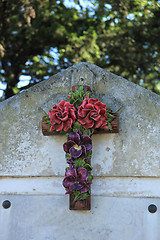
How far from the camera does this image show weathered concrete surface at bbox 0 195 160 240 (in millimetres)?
2467

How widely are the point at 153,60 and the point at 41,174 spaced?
5.26m

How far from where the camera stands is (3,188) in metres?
2.80

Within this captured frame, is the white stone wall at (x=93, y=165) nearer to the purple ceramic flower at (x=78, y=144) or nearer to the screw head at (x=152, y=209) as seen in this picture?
the screw head at (x=152, y=209)

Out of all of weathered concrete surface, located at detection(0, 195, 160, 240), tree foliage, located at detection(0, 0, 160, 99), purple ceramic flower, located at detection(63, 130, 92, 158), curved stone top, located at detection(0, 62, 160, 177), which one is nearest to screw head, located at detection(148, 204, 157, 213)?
weathered concrete surface, located at detection(0, 195, 160, 240)

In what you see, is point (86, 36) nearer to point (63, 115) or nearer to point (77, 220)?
point (63, 115)

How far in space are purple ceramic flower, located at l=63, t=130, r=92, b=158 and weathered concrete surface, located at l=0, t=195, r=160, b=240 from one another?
399 millimetres

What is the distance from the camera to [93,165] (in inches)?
105

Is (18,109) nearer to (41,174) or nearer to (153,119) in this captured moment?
(41,174)

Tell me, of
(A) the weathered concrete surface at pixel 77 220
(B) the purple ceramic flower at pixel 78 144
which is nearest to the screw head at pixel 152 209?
(A) the weathered concrete surface at pixel 77 220

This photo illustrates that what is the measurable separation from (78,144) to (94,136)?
0.71 ft

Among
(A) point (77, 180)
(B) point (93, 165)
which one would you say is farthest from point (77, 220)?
(B) point (93, 165)

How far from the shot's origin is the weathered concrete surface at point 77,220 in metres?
2.47

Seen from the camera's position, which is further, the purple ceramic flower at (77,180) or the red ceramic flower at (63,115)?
the red ceramic flower at (63,115)

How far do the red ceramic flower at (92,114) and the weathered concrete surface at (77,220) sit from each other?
0.57 metres
